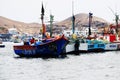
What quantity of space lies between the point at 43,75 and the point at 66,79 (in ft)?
16.7

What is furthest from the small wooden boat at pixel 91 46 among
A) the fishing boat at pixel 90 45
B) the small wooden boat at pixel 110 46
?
the small wooden boat at pixel 110 46

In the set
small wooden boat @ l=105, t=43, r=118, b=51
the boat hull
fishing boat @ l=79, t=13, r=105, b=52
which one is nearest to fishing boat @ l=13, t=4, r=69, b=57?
the boat hull

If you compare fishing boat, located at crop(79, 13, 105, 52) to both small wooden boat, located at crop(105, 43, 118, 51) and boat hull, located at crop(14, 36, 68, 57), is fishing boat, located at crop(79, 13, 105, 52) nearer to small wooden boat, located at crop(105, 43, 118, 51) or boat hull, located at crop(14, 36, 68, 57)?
small wooden boat, located at crop(105, 43, 118, 51)

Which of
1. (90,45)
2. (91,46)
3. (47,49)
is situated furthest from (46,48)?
(91,46)

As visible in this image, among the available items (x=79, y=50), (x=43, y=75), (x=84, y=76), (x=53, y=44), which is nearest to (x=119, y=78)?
(x=84, y=76)

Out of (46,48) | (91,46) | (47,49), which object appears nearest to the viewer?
(46,48)

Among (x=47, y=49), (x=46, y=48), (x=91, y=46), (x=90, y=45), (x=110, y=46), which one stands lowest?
(x=110, y=46)

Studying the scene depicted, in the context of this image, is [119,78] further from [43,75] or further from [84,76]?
[43,75]

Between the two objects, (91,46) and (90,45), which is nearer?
(90,45)

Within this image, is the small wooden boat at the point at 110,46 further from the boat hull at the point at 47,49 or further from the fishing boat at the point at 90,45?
the boat hull at the point at 47,49

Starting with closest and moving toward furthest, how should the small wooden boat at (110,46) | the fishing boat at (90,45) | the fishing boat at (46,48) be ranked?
1. the fishing boat at (46,48)
2. the fishing boat at (90,45)
3. the small wooden boat at (110,46)

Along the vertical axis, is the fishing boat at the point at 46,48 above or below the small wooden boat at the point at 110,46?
above

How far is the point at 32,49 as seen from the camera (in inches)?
3275

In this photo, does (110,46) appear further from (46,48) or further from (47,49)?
(46,48)
